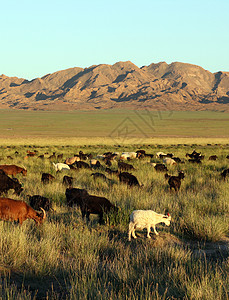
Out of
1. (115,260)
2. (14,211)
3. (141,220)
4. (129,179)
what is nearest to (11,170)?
(129,179)

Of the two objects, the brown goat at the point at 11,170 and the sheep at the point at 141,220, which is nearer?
the sheep at the point at 141,220

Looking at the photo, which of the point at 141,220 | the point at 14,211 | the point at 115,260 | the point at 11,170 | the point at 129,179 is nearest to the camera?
the point at 115,260

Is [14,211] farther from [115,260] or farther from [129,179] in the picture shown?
[129,179]

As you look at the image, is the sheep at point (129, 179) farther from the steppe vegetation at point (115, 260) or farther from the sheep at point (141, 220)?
the sheep at point (141, 220)

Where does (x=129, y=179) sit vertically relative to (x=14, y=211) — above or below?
below

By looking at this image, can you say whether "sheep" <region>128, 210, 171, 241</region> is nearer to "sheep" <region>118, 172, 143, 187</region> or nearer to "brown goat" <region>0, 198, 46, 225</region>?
"brown goat" <region>0, 198, 46, 225</region>

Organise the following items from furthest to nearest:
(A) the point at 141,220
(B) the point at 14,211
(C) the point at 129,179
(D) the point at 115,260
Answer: (C) the point at 129,179 < (B) the point at 14,211 < (A) the point at 141,220 < (D) the point at 115,260

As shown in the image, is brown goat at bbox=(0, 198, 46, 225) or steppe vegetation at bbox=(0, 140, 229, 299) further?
brown goat at bbox=(0, 198, 46, 225)

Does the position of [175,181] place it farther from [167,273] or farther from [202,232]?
[167,273]

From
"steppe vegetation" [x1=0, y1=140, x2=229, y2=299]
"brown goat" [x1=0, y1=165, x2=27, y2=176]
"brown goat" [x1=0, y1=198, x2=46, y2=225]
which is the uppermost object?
"brown goat" [x1=0, y1=198, x2=46, y2=225]

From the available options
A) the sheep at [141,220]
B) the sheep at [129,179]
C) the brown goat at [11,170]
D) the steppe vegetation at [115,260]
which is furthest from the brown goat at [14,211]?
the brown goat at [11,170]

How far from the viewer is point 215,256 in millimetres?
5176

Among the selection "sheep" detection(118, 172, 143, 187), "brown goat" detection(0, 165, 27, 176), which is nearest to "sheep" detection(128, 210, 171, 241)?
"sheep" detection(118, 172, 143, 187)

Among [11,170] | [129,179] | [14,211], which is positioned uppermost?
[14,211]
